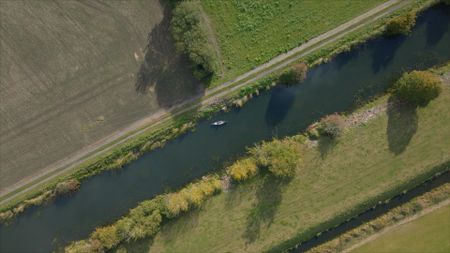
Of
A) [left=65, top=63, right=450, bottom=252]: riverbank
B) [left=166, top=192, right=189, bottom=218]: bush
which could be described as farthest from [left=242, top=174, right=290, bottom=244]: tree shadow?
[left=166, top=192, right=189, bottom=218]: bush

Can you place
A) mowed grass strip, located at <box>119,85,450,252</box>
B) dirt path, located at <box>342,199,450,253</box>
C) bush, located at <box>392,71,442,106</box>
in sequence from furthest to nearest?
dirt path, located at <box>342,199,450,253</box> → mowed grass strip, located at <box>119,85,450,252</box> → bush, located at <box>392,71,442,106</box>

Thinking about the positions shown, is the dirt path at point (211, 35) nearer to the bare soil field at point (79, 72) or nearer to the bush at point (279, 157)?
the bare soil field at point (79, 72)

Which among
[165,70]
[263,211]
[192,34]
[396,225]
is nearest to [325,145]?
[263,211]

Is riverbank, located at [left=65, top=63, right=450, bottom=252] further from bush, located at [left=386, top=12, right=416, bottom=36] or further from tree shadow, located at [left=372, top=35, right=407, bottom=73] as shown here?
bush, located at [left=386, top=12, right=416, bottom=36]

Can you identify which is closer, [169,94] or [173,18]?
[173,18]

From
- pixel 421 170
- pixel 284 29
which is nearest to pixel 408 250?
pixel 421 170

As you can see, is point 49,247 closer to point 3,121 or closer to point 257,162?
point 3,121

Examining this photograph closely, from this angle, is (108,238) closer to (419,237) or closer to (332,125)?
(332,125)
